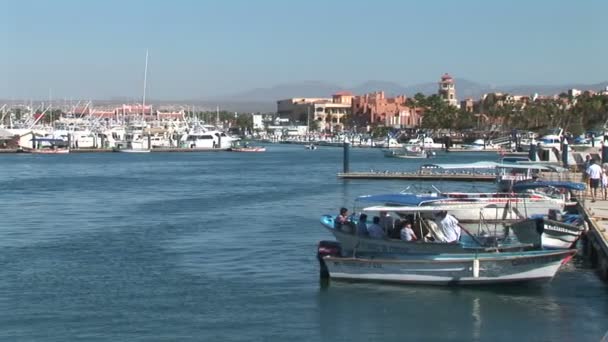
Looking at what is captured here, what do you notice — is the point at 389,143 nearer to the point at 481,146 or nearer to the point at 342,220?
the point at 481,146

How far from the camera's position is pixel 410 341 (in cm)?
2230

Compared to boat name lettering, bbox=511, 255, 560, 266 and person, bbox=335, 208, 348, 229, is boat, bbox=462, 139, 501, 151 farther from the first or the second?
boat name lettering, bbox=511, 255, 560, 266

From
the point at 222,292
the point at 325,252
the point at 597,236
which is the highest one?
the point at 597,236

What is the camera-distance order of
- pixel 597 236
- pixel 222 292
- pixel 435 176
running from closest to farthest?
pixel 222 292 < pixel 597 236 < pixel 435 176

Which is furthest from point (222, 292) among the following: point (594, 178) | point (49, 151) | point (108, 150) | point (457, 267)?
point (108, 150)

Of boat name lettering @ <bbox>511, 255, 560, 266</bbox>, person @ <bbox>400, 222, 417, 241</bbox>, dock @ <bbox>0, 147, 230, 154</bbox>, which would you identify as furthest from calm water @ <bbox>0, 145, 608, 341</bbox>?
dock @ <bbox>0, 147, 230, 154</bbox>

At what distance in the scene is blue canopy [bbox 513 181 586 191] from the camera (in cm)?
4088

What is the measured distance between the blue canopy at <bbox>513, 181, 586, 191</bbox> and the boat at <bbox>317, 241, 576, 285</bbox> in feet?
48.2

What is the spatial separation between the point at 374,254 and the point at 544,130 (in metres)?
137

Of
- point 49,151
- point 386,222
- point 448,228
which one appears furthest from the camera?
point 49,151

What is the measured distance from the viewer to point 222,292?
27.2 m

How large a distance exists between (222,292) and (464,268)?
6.19 m

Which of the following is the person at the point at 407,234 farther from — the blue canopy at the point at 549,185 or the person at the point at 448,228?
the blue canopy at the point at 549,185

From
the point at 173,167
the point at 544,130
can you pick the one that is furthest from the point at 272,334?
the point at 544,130
